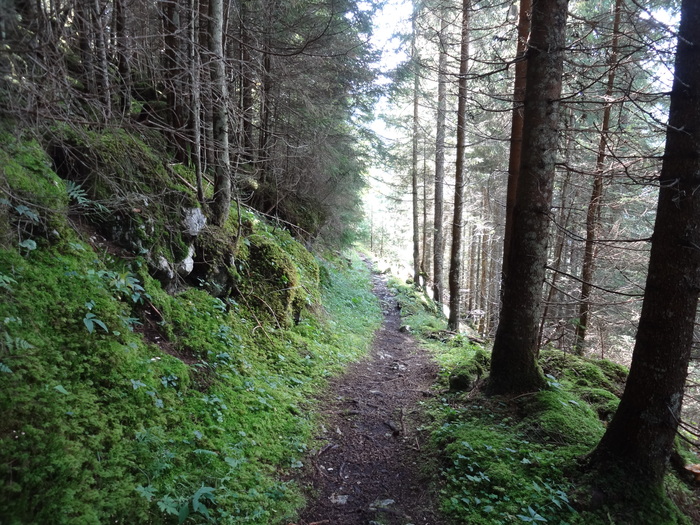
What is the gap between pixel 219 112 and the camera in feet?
19.7

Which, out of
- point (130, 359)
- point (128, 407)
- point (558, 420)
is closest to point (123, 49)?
point (130, 359)

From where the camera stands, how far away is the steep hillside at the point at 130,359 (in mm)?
2547

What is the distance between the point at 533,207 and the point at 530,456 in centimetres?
308

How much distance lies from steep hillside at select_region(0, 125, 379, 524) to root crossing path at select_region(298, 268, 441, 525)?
356mm

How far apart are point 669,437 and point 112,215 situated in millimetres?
6598

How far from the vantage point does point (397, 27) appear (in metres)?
16.8

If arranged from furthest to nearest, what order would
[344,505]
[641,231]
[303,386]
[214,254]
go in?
1. [641,231]
2. [214,254]
3. [303,386]
4. [344,505]

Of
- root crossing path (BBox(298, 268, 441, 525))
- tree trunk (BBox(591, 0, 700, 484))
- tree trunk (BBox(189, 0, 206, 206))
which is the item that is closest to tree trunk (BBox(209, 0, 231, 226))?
tree trunk (BBox(189, 0, 206, 206))

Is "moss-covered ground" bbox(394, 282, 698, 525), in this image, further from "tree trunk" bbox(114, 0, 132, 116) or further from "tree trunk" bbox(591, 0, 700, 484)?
"tree trunk" bbox(114, 0, 132, 116)

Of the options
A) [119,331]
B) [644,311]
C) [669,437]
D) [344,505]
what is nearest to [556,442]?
[669,437]

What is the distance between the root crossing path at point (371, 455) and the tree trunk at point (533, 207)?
1661 mm

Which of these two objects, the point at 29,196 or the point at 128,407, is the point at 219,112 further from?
the point at 128,407

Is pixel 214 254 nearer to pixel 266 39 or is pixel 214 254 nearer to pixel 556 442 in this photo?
pixel 266 39

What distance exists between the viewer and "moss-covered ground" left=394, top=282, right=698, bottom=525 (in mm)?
3268
